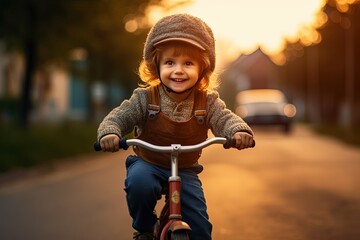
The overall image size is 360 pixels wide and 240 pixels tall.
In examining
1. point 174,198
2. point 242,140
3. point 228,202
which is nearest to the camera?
point 174,198

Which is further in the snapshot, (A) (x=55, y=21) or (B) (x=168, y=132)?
(A) (x=55, y=21)

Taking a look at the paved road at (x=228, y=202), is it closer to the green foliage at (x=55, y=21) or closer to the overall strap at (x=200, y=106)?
the overall strap at (x=200, y=106)

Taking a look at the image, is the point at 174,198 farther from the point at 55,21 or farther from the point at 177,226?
the point at 55,21

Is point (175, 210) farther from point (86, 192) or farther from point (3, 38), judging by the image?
point (3, 38)

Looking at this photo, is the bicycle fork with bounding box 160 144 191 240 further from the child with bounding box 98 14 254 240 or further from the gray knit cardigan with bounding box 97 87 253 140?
the gray knit cardigan with bounding box 97 87 253 140

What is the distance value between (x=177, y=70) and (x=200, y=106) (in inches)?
9.9

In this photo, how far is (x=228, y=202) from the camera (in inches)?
341

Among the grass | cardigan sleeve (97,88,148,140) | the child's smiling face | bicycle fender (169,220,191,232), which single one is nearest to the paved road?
the grass

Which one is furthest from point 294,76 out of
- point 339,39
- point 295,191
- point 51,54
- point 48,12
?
point 295,191

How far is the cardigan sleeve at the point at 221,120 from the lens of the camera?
12.2ft

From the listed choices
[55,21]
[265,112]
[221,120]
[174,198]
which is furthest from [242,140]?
[265,112]

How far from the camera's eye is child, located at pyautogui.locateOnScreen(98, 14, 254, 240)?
146 inches

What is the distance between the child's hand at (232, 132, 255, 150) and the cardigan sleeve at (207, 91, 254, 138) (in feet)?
0.21

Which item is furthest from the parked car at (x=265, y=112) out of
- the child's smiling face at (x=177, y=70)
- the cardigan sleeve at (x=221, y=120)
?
the child's smiling face at (x=177, y=70)
